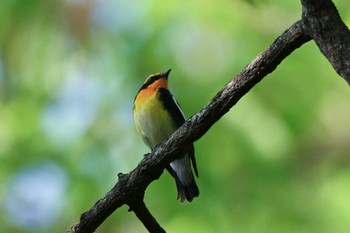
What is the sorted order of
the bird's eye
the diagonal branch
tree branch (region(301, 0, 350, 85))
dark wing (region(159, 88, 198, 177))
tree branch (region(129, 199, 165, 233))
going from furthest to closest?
the bird's eye → dark wing (region(159, 88, 198, 177)) → tree branch (region(129, 199, 165, 233)) → the diagonal branch → tree branch (region(301, 0, 350, 85))

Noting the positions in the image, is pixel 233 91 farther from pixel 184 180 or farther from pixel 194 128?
pixel 184 180

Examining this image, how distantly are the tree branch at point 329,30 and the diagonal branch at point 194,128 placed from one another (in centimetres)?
6

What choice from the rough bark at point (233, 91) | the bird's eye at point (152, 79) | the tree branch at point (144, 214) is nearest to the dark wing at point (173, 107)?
the bird's eye at point (152, 79)

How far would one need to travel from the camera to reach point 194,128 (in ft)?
8.65

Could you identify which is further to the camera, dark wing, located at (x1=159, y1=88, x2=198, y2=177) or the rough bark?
dark wing, located at (x1=159, y1=88, x2=198, y2=177)

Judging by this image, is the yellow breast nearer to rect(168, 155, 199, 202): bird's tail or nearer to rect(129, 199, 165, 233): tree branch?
rect(168, 155, 199, 202): bird's tail

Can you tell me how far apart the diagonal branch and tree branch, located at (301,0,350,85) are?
2.2 inches

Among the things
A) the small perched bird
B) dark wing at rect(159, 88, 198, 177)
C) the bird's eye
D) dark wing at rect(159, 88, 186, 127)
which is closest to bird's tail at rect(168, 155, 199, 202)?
the small perched bird

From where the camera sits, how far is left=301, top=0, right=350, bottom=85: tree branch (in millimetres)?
2236

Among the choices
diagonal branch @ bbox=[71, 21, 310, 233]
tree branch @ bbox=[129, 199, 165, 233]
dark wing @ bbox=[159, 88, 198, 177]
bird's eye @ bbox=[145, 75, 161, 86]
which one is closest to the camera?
diagonal branch @ bbox=[71, 21, 310, 233]

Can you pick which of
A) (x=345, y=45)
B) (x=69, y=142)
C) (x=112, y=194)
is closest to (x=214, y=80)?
(x=69, y=142)

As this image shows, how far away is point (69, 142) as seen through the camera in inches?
215

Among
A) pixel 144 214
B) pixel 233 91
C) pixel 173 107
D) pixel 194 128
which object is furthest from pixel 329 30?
pixel 173 107

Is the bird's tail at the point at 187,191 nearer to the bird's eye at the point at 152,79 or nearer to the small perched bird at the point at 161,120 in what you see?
the small perched bird at the point at 161,120
